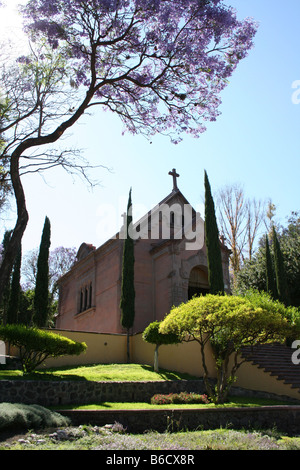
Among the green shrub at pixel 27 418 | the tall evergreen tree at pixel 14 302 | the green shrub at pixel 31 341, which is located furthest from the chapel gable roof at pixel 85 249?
the green shrub at pixel 27 418

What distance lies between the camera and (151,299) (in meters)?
25.3

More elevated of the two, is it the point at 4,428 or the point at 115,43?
the point at 115,43

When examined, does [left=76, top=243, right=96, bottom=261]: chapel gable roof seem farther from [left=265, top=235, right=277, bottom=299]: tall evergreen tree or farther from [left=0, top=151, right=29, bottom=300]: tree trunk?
[left=0, top=151, right=29, bottom=300]: tree trunk

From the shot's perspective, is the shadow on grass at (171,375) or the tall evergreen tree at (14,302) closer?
the shadow on grass at (171,375)

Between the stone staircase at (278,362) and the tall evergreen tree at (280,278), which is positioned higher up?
the tall evergreen tree at (280,278)

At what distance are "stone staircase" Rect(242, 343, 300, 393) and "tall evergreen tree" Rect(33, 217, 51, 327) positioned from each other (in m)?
12.1

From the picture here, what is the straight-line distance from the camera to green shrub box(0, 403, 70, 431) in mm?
8203

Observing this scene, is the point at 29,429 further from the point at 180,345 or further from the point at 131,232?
the point at 131,232

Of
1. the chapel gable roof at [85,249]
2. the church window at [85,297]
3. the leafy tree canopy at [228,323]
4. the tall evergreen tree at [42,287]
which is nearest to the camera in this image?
the leafy tree canopy at [228,323]

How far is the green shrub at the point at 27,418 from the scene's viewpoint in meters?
8.20

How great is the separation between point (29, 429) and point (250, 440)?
4.92 metres

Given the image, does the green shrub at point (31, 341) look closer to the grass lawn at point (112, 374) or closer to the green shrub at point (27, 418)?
the grass lawn at point (112, 374)

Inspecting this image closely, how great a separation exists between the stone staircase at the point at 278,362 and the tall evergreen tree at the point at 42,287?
12.1 metres
